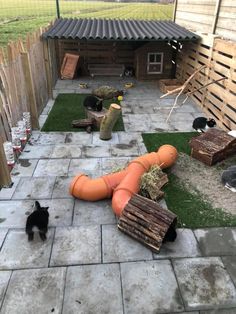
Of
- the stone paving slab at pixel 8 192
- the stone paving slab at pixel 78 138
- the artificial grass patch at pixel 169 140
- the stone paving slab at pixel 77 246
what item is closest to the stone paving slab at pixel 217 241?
the stone paving slab at pixel 77 246

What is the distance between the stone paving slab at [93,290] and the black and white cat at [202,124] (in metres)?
5.99

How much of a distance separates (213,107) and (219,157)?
3328 mm

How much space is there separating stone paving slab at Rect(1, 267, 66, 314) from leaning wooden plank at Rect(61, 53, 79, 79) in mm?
12262

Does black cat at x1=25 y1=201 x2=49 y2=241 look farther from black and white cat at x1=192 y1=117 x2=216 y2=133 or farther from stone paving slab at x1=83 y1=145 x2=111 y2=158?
black and white cat at x1=192 y1=117 x2=216 y2=133

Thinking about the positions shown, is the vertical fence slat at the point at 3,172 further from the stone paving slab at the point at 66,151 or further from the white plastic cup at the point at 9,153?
the stone paving slab at the point at 66,151

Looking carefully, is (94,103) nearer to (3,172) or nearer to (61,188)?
(61,188)

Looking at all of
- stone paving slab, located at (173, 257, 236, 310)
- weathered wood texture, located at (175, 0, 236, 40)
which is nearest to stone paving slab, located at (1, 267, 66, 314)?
stone paving slab, located at (173, 257, 236, 310)

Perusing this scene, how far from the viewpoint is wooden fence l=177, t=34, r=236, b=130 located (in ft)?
30.1

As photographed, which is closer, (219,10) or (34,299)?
(34,299)

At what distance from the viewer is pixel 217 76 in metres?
10.3

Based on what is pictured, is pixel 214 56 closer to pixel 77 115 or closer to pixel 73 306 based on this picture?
pixel 77 115

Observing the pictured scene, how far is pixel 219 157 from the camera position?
7887mm

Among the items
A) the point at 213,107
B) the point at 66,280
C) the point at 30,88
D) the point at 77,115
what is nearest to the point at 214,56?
the point at 213,107

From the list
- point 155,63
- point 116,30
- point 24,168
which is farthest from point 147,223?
point 155,63
